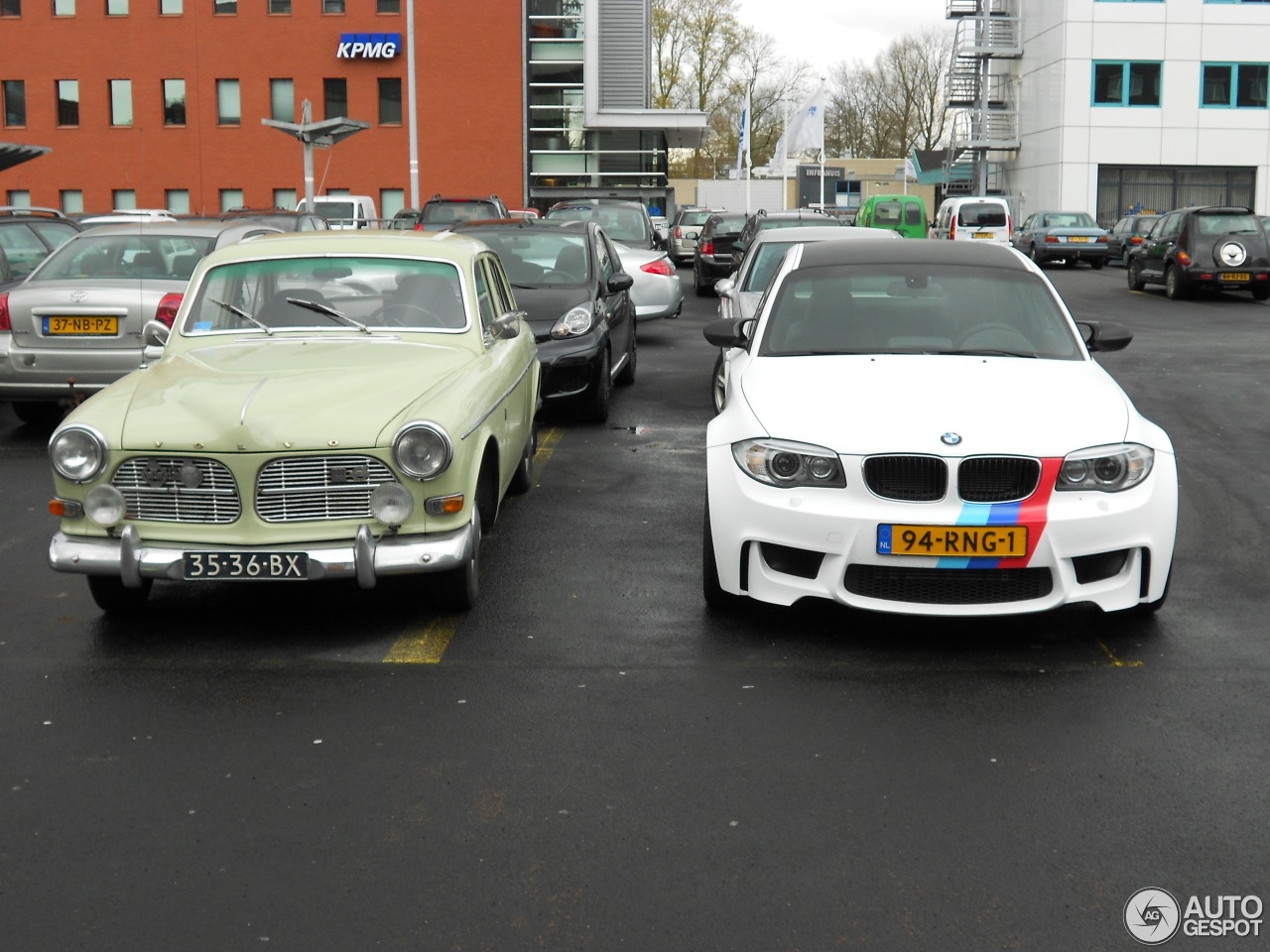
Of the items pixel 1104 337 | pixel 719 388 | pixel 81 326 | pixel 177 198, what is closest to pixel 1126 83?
pixel 177 198

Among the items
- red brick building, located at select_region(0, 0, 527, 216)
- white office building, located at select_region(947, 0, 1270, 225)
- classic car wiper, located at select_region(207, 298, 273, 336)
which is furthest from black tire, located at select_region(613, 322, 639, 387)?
white office building, located at select_region(947, 0, 1270, 225)

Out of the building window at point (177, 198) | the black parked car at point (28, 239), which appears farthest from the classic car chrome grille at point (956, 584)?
the building window at point (177, 198)

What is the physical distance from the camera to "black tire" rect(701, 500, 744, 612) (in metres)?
5.76

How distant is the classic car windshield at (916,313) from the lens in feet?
21.6

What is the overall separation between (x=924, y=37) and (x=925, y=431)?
84883 mm

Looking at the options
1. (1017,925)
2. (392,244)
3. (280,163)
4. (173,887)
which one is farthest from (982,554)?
(280,163)

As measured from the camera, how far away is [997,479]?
532 cm

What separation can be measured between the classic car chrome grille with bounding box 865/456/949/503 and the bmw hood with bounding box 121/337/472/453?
1873mm

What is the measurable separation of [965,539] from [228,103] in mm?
51991

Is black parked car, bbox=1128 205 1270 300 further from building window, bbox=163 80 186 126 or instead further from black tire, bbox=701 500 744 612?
building window, bbox=163 80 186 126

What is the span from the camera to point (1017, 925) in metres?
3.40

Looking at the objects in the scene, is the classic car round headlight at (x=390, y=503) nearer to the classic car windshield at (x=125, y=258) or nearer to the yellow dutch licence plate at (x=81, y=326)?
the yellow dutch licence plate at (x=81, y=326)

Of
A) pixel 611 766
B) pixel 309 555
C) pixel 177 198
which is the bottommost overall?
pixel 611 766

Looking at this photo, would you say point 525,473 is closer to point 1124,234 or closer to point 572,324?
point 572,324
